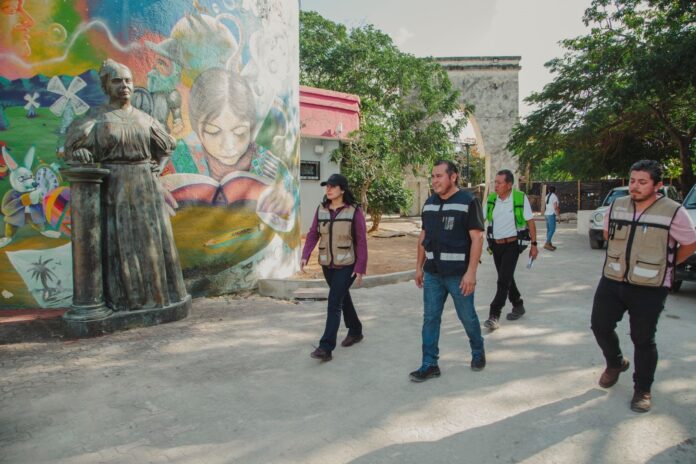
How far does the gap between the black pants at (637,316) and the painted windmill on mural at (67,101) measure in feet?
21.0

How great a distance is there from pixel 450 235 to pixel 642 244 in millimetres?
1338

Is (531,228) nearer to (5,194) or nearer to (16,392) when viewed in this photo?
(16,392)

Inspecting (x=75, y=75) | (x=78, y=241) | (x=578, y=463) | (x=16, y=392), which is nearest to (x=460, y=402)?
(x=578, y=463)

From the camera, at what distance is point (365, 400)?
11.6 ft

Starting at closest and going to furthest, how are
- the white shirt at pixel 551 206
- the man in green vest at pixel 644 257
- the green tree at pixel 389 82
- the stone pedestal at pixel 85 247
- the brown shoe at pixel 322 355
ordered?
the man in green vest at pixel 644 257 < the brown shoe at pixel 322 355 < the stone pedestal at pixel 85 247 < the white shirt at pixel 551 206 < the green tree at pixel 389 82

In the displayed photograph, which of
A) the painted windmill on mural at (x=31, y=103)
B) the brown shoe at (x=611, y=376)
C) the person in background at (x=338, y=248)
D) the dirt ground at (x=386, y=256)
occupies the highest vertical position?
the painted windmill on mural at (x=31, y=103)

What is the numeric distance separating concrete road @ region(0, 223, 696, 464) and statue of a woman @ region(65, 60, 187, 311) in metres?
0.56

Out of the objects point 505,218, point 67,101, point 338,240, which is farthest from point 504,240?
point 67,101

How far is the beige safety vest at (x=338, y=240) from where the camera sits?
440 centimetres

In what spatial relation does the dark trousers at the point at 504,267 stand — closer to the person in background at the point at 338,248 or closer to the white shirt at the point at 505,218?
the white shirt at the point at 505,218

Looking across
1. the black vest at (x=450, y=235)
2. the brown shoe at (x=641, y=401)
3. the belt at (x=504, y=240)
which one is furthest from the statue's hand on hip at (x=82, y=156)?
the brown shoe at (x=641, y=401)

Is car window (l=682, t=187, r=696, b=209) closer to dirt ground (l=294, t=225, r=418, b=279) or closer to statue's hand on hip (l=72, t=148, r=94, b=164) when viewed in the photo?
dirt ground (l=294, t=225, r=418, b=279)

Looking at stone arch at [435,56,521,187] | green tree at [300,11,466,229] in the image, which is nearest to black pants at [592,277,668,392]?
green tree at [300,11,466,229]

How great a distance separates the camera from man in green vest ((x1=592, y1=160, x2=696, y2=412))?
324cm
